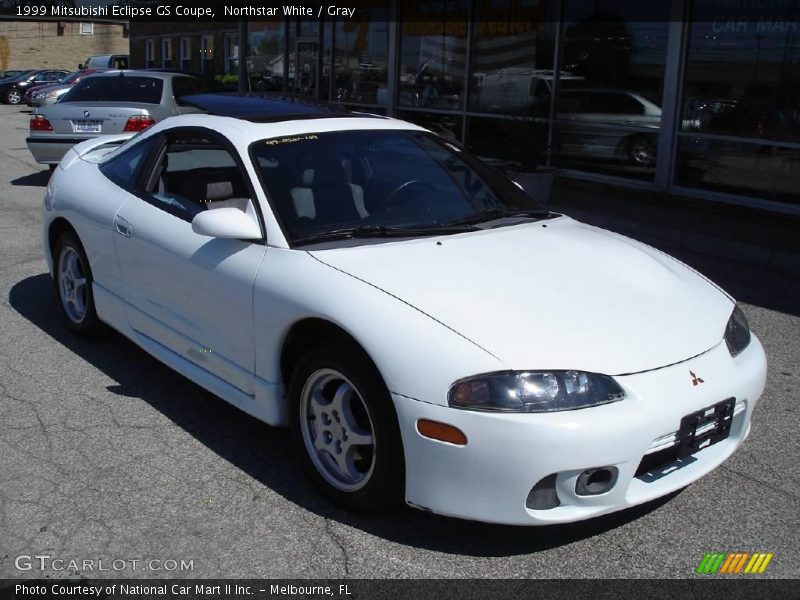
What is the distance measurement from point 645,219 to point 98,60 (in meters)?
30.9

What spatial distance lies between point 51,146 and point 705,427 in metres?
10.7

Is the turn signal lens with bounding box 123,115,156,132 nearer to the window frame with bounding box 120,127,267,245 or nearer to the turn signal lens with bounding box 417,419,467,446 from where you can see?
Answer: the window frame with bounding box 120,127,267,245

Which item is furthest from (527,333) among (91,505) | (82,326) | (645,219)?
(645,219)

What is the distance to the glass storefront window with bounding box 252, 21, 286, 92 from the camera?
20.9 metres

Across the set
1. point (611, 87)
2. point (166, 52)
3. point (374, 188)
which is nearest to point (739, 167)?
point (611, 87)

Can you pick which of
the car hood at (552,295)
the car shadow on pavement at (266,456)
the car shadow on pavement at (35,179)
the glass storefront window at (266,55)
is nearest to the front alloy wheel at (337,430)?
the car shadow on pavement at (266,456)

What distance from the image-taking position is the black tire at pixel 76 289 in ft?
17.4

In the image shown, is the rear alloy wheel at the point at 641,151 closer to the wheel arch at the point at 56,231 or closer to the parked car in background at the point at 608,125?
the parked car in background at the point at 608,125

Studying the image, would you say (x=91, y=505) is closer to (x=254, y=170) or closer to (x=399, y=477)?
(x=399, y=477)

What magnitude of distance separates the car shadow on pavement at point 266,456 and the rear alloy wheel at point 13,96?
1284 inches

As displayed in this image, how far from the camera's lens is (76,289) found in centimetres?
548

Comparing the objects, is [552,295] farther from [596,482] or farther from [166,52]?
[166,52]

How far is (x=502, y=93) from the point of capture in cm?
1382

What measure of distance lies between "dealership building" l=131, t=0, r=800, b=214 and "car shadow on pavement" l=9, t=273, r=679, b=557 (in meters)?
6.48
